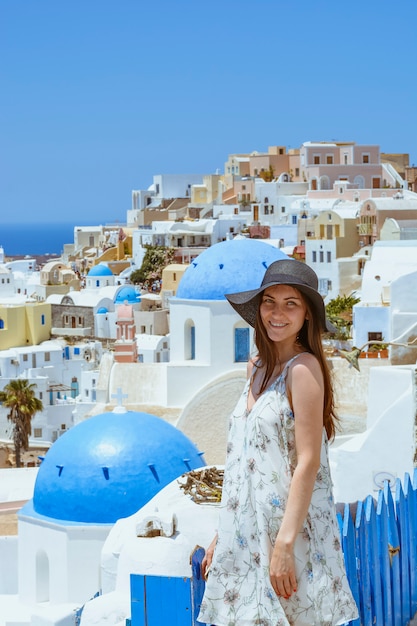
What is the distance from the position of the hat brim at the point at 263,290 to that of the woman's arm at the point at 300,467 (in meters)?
0.29

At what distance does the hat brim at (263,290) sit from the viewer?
13.5 feet

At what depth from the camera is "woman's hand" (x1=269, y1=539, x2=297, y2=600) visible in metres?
3.89

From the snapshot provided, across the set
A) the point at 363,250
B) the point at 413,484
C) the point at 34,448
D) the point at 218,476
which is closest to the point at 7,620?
the point at 218,476

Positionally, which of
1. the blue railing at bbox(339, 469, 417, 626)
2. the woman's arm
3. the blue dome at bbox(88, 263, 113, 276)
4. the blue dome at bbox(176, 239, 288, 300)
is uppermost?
the blue dome at bbox(88, 263, 113, 276)

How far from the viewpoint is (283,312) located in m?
4.14

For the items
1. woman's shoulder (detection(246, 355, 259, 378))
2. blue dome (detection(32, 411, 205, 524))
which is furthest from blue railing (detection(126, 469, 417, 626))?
blue dome (detection(32, 411, 205, 524))

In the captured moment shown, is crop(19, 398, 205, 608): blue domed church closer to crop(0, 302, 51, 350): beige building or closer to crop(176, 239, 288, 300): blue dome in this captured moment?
crop(176, 239, 288, 300): blue dome

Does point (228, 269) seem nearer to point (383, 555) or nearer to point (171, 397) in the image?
point (171, 397)

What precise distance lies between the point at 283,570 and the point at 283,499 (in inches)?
9.9

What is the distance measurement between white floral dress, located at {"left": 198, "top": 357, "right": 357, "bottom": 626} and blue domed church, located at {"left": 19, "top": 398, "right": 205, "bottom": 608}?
28.0 feet

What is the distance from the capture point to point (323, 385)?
3994 mm

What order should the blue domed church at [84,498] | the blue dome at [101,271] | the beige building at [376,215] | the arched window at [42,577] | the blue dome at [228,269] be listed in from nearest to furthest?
the blue domed church at [84,498]
the arched window at [42,577]
the blue dome at [228,269]
the beige building at [376,215]
the blue dome at [101,271]

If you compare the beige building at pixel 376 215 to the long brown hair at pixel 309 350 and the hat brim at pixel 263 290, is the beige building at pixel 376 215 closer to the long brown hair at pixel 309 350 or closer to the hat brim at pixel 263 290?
the hat brim at pixel 263 290

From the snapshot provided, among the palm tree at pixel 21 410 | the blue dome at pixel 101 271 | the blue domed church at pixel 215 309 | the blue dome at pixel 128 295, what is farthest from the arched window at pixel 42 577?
the blue dome at pixel 101 271
